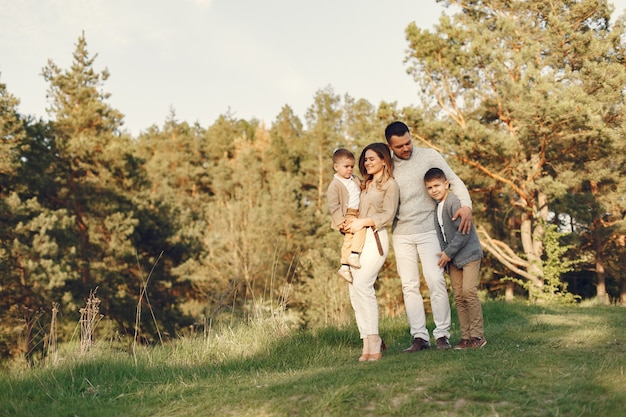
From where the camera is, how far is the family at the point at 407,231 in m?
4.94

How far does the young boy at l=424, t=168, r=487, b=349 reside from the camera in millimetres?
5098

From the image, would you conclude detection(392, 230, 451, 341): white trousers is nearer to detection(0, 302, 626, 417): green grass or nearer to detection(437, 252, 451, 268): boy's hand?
detection(437, 252, 451, 268): boy's hand

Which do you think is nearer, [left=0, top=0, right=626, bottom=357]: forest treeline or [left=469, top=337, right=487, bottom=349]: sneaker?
[left=469, top=337, right=487, bottom=349]: sneaker

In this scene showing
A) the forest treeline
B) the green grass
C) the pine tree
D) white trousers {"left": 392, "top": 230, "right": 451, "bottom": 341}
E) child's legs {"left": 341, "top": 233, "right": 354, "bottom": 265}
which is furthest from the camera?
the forest treeline

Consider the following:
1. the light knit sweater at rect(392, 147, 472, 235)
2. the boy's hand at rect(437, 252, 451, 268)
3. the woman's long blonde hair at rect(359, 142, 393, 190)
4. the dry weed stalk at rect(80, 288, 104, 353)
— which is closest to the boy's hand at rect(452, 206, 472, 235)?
the light knit sweater at rect(392, 147, 472, 235)

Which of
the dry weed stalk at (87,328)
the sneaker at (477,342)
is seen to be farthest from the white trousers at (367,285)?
the dry weed stalk at (87,328)

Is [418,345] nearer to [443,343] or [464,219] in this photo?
[443,343]

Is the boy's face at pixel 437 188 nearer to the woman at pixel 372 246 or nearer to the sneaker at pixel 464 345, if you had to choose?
the woman at pixel 372 246

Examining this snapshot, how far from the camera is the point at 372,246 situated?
4.96 metres

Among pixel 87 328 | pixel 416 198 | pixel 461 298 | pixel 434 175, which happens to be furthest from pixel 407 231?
pixel 87 328

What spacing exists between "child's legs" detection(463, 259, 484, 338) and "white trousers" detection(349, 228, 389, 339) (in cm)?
81

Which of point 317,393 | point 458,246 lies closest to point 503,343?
point 458,246

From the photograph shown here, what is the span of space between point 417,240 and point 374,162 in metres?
0.82

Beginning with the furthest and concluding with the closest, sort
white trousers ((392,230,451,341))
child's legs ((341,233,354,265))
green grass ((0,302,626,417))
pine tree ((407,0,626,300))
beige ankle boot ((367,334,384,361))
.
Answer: pine tree ((407,0,626,300)) → white trousers ((392,230,451,341)) → child's legs ((341,233,354,265)) → beige ankle boot ((367,334,384,361)) → green grass ((0,302,626,417))
